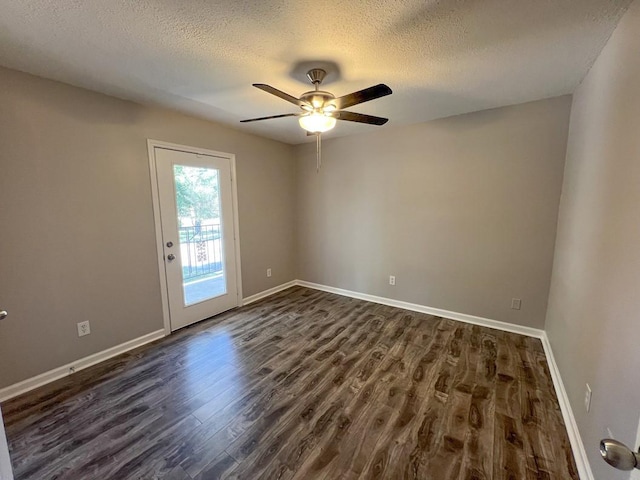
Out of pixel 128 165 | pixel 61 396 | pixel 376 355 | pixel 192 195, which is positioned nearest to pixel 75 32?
pixel 128 165

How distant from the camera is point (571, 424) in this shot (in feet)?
5.59

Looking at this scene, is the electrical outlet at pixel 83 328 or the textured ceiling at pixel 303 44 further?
the electrical outlet at pixel 83 328

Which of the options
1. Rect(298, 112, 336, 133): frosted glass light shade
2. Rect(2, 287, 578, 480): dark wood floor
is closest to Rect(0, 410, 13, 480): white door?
Rect(2, 287, 578, 480): dark wood floor

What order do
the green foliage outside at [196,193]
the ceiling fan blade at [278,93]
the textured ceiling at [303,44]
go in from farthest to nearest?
the green foliage outside at [196,193] → the ceiling fan blade at [278,93] → the textured ceiling at [303,44]

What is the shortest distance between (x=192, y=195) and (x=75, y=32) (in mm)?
1747

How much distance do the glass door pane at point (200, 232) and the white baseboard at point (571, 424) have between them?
11.3 feet

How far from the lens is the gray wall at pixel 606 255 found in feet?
3.76

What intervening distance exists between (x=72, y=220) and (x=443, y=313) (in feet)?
13.1

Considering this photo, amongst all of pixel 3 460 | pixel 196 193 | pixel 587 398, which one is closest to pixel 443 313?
pixel 587 398

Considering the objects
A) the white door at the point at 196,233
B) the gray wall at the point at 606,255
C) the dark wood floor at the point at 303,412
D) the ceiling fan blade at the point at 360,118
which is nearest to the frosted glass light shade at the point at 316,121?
the ceiling fan blade at the point at 360,118

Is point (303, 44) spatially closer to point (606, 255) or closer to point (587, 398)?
point (606, 255)

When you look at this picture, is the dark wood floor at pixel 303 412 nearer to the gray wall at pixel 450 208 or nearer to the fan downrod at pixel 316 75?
the gray wall at pixel 450 208

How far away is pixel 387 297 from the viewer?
3854 millimetres

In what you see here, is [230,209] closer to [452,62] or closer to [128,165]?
[128,165]
